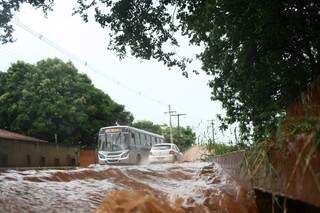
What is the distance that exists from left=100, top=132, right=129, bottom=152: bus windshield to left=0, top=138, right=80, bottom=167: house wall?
13.7ft

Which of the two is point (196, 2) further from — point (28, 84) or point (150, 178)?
point (28, 84)

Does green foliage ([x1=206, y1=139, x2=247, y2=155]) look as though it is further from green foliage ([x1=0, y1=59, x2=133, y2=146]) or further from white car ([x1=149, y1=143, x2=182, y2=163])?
green foliage ([x1=0, y1=59, x2=133, y2=146])

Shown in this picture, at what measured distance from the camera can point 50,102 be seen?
118 ft

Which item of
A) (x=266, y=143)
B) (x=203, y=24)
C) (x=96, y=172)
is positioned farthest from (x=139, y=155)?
(x=266, y=143)

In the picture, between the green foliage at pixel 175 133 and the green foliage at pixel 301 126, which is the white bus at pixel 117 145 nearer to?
Result: the green foliage at pixel 301 126

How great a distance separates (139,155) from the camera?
107ft

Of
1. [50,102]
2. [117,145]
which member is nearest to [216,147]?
[117,145]

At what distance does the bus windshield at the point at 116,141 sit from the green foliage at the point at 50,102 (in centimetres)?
703

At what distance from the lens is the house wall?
26547 mm

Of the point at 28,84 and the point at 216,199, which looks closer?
the point at 216,199

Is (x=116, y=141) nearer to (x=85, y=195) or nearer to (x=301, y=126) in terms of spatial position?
(x=85, y=195)

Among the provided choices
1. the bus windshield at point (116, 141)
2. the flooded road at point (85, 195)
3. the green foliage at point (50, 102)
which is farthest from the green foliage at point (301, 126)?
the green foliage at point (50, 102)

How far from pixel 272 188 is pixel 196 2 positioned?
29.5 feet

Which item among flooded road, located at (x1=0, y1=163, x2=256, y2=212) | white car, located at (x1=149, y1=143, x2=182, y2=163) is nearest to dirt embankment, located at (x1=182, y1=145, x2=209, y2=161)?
white car, located at (x1=149, y1=143, x2=182, y2=163)
